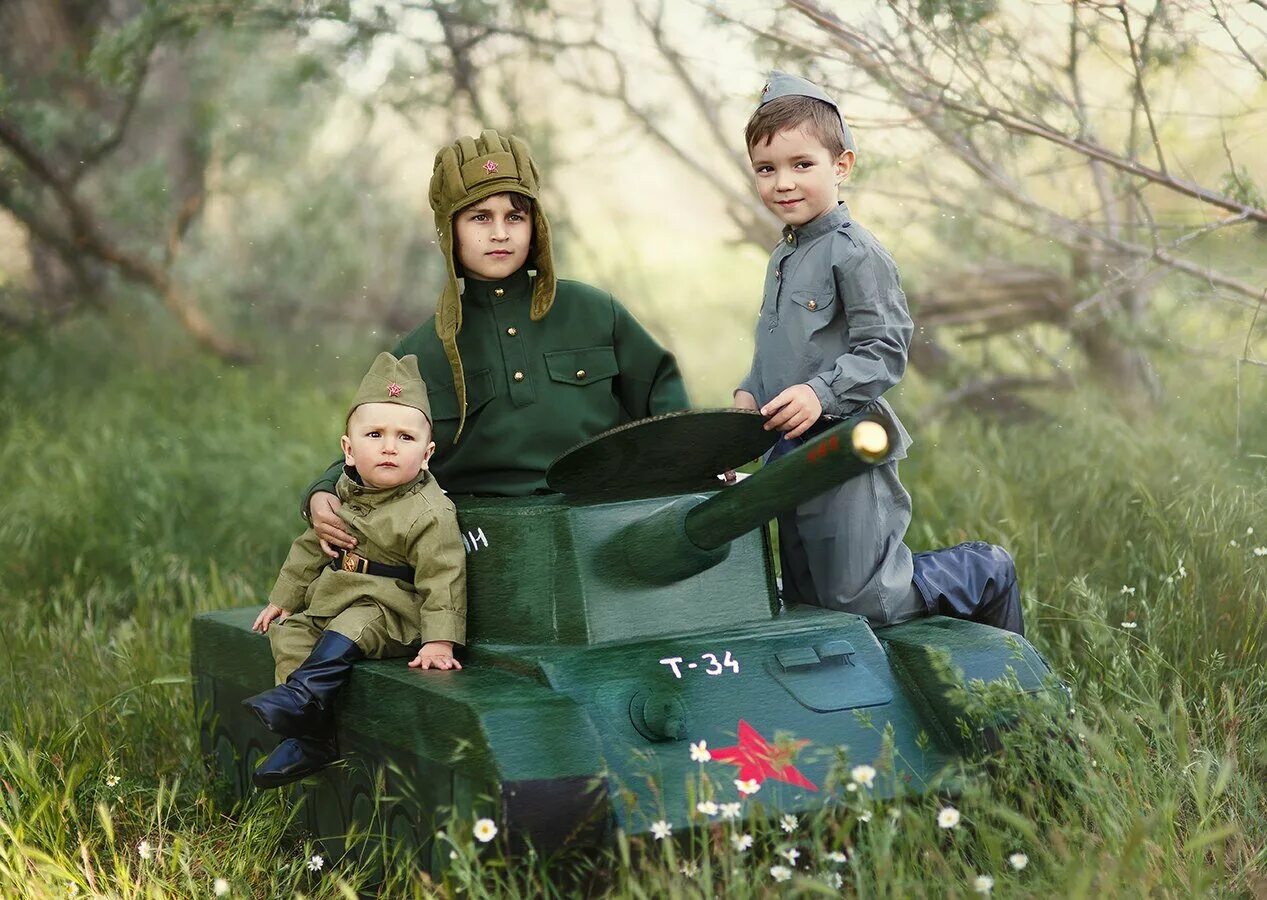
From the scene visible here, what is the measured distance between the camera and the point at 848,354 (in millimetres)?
3219

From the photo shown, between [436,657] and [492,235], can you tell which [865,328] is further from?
[436,657]

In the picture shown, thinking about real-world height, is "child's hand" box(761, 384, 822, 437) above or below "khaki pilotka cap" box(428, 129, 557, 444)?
below

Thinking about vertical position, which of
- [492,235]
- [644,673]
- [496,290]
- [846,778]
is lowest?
[846,778]

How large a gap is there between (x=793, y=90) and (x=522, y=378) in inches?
35.2

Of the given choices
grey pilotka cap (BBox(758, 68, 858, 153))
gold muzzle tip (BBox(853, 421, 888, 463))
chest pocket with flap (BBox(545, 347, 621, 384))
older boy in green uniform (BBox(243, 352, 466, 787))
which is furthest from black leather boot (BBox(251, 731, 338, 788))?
grey pilotka cap (BBox(758, 68, 858, 153))

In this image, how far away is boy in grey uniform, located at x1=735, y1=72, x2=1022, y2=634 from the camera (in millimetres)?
3283

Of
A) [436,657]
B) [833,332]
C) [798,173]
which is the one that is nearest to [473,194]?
[798,173]

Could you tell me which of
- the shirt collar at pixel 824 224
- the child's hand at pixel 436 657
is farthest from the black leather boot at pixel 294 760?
the shirt collar at pixel 824 224

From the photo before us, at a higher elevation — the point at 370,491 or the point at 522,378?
the point at 522,378

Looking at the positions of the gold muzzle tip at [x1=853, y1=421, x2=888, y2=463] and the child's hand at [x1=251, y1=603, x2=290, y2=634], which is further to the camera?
the child's hand at [x1=251, y1=603, x2=290, y2=634]

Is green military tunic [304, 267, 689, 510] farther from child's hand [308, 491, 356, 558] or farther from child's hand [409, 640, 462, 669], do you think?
child's hand [409, 640, 462, 669]

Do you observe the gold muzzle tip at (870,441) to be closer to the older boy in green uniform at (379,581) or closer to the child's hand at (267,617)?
the older boy in green uniform at (379,581)

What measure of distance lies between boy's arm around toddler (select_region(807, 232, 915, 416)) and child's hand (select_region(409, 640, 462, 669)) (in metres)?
0.91

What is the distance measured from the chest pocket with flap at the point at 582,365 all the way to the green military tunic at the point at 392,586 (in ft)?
1.43
